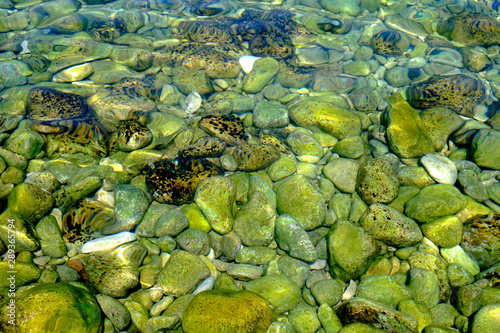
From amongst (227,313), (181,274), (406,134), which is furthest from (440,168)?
(181,274)

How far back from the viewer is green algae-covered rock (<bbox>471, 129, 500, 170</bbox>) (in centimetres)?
451

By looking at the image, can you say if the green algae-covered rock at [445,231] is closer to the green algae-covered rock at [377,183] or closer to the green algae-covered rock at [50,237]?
the green algae-covered rock at [377,183]

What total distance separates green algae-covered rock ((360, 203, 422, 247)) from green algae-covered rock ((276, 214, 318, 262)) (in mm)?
748

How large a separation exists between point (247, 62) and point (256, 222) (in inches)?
146

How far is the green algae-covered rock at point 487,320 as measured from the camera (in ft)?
9.54

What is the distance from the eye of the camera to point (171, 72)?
243 inches

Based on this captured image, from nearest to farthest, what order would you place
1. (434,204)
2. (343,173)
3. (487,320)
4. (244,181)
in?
(487,320) < (434,204) < (244,181) < (343,173)

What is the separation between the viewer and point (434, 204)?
3.86 metres

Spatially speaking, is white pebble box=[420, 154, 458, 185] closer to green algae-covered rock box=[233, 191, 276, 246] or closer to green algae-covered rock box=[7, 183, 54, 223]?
green algae-covered rock box=[233, 191, 276, 246]

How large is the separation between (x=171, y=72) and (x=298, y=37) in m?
3.08

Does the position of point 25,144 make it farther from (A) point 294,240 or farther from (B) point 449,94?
(B) point 449,94

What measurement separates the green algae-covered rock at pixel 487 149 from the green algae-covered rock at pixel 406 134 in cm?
62

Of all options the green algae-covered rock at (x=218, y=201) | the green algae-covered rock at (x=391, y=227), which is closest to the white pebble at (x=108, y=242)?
the green algae-covered rock at (x=218, y=201)

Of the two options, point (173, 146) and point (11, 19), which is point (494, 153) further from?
point (11, 19)
